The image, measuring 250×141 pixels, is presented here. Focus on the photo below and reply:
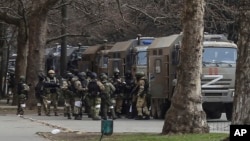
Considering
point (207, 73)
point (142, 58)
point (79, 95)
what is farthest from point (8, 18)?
point (207, 73)

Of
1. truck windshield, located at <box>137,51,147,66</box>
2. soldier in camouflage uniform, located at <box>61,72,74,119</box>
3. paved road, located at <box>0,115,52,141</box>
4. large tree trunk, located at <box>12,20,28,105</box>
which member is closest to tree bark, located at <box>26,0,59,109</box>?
large tree trunk, located at <box>12,20,28,105</box>

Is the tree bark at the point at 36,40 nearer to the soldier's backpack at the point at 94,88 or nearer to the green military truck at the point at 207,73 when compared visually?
the green military truck at the point at 207,73

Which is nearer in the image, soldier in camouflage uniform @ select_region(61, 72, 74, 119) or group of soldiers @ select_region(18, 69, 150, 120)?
group of soldiers @ select_region(18, 69, 150, 120)

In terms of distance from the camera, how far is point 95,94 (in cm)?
2700

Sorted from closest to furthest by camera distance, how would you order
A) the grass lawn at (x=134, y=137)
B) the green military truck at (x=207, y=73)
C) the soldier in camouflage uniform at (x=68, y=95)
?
the grass lawn at (x=134, y=137), the green military truck at (x=207, y=73), the soldier in camouflage uniform at (x=68, y=95)

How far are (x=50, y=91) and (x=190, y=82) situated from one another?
13.3 metres

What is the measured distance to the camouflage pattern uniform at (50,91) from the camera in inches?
1208

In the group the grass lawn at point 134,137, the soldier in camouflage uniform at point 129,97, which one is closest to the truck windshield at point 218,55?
the soldier in camouflage uniform at point 129,97

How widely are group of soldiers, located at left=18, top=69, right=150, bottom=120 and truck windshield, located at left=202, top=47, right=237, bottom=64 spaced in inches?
96.5

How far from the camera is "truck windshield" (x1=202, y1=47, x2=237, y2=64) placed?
27453 mm

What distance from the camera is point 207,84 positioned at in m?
27.5

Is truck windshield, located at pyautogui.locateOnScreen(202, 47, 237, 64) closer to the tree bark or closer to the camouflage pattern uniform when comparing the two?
the camouflage pattern uniform

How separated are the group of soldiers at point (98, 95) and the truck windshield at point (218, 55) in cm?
245

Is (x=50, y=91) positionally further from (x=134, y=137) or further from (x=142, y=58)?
(x=134, y=137)
